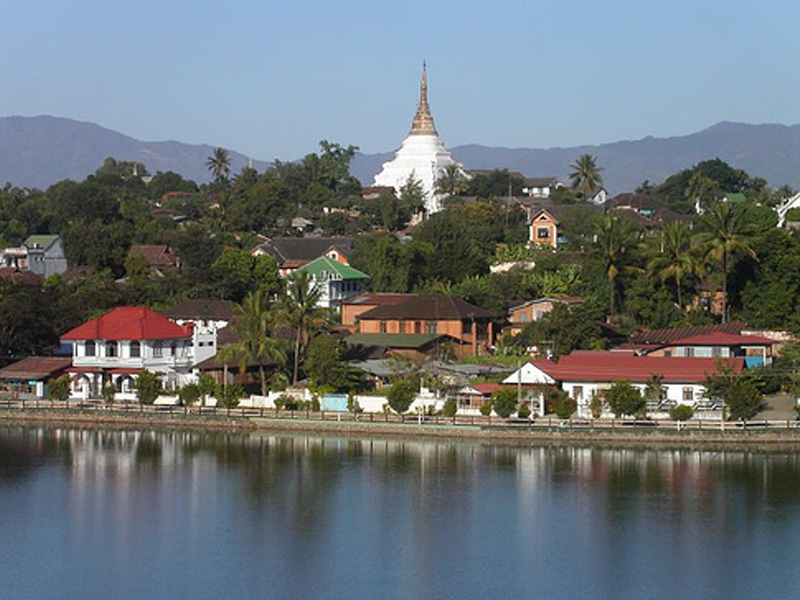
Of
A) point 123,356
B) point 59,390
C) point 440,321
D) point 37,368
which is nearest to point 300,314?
point 123,356

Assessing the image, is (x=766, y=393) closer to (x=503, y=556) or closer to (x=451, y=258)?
A: (x=503, y=556)

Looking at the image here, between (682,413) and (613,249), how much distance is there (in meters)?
10.9

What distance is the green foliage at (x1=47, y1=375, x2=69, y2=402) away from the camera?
38.5 metres

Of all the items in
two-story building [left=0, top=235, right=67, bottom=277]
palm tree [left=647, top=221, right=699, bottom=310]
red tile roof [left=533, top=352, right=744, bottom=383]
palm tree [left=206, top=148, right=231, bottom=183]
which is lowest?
red tile roof [left=533, top=352, right=744, bottom=383]

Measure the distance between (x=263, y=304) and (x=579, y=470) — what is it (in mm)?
11518

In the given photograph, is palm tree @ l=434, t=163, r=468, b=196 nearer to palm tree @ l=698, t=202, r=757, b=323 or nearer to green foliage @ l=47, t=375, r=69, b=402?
palm tree @ l=698, t=202, r=757, b=323

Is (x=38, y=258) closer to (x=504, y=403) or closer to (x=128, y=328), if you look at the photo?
(x=128, y=328)

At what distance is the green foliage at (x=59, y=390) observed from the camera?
126 feet

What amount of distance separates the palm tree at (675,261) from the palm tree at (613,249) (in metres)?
1.07

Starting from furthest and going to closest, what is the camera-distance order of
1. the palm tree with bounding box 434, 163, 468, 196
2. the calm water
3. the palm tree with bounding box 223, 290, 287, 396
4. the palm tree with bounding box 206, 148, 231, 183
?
1. the palm tree with bounding box 206, 148, 231, 183
2. the palm tree with bounding box 434, 163, 468, 196
3. the palm tree with bounding box 223, 290, 287, 396
4. the calm water

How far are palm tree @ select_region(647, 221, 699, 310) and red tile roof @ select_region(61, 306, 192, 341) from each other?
1323 centimetres

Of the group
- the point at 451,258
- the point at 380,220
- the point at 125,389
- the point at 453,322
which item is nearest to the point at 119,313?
the point at 125,389

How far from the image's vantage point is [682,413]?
33.9 meters

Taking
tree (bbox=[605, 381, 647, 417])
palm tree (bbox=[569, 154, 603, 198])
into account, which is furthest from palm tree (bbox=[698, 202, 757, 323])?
palm tree (bbox=[569, 154, 603, 198])
